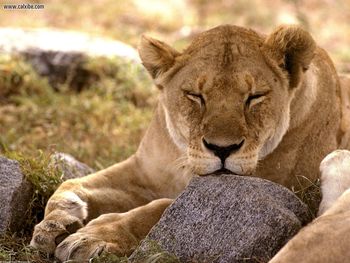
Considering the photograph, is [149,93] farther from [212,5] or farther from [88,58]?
[212,5]

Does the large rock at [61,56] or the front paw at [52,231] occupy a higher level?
the large rock at [61,56]

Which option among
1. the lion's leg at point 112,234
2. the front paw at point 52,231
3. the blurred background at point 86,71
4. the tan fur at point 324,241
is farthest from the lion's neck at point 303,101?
Result: the blurred background at point 86,71

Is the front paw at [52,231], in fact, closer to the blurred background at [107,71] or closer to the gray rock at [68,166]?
the gray rock at [68,166]

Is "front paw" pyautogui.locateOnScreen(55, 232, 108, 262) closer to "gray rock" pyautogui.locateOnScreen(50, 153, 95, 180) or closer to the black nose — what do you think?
the black nose

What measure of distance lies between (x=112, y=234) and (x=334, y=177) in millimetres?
1068

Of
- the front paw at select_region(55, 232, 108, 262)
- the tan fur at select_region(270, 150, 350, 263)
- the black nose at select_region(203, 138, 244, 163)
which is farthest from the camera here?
the black nose at select_region(203, 138, 244, 163)

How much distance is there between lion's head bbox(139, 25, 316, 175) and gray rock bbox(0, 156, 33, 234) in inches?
33.5

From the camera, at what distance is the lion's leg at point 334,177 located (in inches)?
169

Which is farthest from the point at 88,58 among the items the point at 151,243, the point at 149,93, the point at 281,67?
the point at 151,243

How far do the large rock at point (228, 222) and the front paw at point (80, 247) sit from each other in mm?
176

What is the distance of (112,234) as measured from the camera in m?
4.29

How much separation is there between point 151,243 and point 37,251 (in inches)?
24.9

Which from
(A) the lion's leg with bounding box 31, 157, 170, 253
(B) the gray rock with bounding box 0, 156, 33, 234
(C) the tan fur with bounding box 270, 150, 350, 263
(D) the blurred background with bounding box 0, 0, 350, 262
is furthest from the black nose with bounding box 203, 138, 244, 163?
(B) the gray rock with bounding box 0, 156, 33, 234

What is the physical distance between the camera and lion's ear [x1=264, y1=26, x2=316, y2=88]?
4.63 metres
